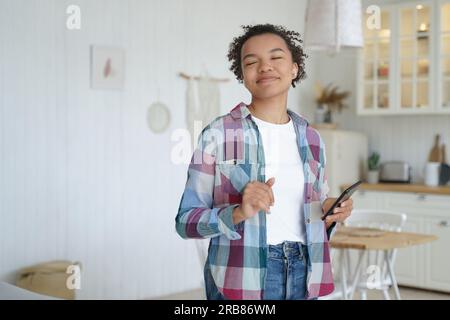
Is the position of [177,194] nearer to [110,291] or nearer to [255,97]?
[110,291]

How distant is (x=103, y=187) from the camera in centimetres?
393

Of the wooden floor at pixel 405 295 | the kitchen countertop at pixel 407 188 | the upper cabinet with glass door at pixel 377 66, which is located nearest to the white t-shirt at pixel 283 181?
the wooden floor at pixel 405 295

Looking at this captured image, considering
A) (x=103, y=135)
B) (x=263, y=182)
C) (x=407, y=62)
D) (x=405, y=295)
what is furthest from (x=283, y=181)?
(x=407, y=62)

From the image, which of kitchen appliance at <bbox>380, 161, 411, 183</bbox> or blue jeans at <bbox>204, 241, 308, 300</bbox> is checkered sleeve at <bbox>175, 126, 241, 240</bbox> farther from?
kitchen appliance at <bbox>380, 161, 411, 183</bbox>

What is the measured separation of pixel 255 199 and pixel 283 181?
14cm

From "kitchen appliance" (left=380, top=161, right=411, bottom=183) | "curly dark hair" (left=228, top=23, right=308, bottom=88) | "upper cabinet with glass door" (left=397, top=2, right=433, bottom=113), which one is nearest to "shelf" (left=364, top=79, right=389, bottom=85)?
"upper cabinet with glass door" (left=397, top=2, right=433, bottom=113)

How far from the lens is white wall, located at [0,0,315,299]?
351 centimetres

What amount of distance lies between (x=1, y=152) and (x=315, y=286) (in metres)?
2.63

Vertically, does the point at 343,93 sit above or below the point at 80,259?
above

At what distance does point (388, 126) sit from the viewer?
17.0ft

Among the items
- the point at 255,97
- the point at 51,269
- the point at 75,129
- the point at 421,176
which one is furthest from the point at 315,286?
the point at 421,176

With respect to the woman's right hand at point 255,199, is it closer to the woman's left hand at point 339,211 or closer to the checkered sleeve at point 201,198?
the checkered sleeve at point 201,198

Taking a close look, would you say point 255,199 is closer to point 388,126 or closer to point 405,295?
point 405,295

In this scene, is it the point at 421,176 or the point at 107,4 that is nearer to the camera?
the point at 107,4
